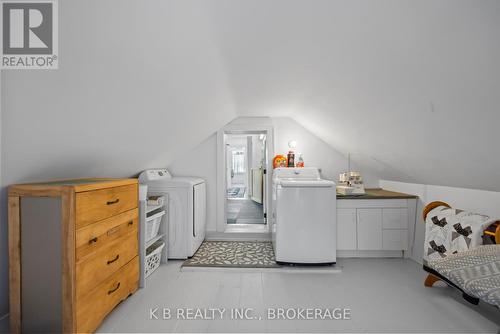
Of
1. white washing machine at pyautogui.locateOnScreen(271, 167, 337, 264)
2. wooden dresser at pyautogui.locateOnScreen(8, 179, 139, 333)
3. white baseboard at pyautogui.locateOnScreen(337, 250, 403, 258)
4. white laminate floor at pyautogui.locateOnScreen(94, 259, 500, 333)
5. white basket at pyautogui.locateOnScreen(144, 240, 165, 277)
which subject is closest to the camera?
wooden dresser at pyautogui.locateOnScreen(8, 179, 139, 333)

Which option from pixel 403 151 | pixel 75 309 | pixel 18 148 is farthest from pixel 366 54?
pixel 75 309

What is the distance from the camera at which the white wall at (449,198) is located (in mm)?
1909

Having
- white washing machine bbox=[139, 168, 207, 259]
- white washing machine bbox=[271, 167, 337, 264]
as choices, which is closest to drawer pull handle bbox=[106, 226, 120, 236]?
white washing machine bbox=[139, 168, 207, 259]

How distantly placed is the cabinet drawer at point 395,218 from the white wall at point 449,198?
13 centimetres

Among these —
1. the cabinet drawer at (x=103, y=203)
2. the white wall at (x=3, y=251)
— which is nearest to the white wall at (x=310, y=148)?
the cabinet drawer at (x=103, y=203)

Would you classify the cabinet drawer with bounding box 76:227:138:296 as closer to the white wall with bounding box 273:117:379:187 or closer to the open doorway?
the open doorway

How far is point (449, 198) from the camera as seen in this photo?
7.59 feet

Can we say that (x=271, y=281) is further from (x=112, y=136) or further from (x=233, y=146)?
(x=233, y=146)

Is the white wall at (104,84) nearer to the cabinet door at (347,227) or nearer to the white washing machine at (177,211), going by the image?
the white washing machine at (177,211)

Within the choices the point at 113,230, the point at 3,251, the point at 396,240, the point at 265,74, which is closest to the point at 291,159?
the point at 396,240

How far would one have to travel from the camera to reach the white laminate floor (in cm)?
160

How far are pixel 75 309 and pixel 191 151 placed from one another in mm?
2561

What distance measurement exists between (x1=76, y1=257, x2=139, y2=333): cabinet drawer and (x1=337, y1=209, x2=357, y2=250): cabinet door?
86.0 inches

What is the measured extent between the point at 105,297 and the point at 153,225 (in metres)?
0.94
